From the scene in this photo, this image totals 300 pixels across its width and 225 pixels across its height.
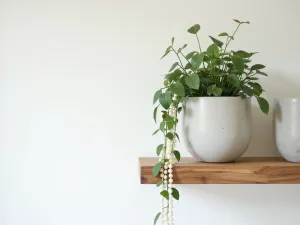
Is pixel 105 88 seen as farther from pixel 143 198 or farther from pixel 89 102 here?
pixel 143 198

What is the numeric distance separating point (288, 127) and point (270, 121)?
6.6 inches

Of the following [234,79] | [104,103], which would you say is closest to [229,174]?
[234,79]

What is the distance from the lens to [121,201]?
120 cm

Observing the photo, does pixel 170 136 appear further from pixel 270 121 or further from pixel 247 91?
pixel 270 121

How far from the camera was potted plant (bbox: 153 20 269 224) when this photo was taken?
1014mm

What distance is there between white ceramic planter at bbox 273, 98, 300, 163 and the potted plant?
5 centimetres

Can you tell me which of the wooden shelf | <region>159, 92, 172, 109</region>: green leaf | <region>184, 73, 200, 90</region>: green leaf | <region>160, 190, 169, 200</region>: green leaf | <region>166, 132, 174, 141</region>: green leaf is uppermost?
<region>184, 73, 200, 90</region>: green leaf

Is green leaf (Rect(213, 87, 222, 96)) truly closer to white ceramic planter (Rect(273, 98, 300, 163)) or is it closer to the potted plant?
the potted plant

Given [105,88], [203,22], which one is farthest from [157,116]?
[203,22]

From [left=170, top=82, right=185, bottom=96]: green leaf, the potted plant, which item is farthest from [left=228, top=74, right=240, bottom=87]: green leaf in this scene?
[left=170, top=82, right=185, bottom=96]: green leaf

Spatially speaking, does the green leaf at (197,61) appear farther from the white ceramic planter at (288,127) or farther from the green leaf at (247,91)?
the white ceramic planter at (288,127)

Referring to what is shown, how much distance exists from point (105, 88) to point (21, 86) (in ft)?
0.74

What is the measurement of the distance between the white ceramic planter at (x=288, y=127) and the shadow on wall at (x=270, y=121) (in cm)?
13

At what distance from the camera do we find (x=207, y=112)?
3.36ft
